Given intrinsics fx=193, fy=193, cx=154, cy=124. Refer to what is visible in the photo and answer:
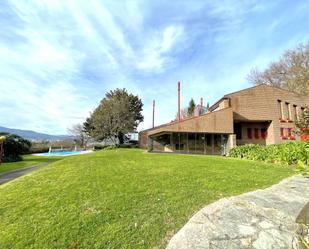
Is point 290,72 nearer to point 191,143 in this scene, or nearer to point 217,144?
point 217,144

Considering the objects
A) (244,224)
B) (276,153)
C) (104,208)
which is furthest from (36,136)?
(244,224)

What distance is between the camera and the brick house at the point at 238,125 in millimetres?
18078

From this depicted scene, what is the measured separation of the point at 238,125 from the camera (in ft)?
75.3

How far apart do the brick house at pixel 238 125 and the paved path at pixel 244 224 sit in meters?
13.4

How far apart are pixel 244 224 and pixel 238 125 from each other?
2137 cm

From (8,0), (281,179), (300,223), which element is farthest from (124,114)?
(300,223)

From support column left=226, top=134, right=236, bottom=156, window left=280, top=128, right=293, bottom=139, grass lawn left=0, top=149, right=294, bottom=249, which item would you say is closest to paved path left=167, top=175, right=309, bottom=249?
grass lawn left=0, top=149, right=294, bottom=249

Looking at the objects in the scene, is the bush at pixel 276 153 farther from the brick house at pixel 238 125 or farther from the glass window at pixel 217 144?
the glass window at pixel 217 144

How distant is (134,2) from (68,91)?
1622 centimetres

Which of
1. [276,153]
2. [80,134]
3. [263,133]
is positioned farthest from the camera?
[80,134]

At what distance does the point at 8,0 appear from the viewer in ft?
22.8

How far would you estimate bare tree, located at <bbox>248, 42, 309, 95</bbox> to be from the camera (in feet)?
75.7

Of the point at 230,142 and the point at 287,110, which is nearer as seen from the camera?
the point at 230,142

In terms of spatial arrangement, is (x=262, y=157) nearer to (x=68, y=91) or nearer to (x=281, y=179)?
(x=281, y=179)
